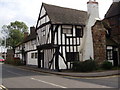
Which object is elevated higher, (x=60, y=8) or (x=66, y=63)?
(x=60, y=8)

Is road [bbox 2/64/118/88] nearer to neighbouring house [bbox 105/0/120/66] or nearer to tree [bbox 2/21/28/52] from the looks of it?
neighbouring house [bbox 105/0/120/66]

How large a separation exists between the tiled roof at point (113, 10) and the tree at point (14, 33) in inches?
1495

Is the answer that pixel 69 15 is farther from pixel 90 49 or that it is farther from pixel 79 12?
pixel 90 49

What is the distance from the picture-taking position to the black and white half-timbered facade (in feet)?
72.6

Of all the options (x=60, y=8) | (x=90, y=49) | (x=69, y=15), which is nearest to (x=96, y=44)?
(x=90, y=49)

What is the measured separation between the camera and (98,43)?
22266 millimetres

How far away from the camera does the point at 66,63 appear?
72.7ft

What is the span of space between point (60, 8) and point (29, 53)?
13.3 metres

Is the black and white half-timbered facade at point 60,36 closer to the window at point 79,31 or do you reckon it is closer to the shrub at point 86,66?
the window at point 79,31

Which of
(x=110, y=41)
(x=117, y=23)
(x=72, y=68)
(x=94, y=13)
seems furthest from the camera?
(x=117, y=23)

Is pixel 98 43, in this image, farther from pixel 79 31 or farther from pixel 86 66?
pixel 86 66

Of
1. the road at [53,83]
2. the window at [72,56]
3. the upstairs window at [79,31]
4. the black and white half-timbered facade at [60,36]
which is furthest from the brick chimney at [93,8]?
the road at [53,83]

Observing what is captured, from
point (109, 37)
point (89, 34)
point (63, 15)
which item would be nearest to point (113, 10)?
point (109, 37)

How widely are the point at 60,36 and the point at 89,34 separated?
156 inches
